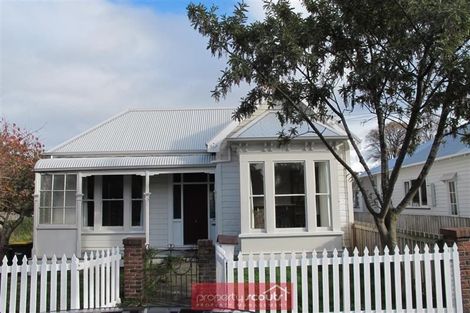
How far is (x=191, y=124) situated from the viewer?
790 inches

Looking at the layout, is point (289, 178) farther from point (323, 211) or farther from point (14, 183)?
point (14, 183)

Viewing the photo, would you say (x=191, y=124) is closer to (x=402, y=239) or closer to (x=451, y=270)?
(x=402, y=239)

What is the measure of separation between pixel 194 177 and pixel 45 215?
5.27 metres

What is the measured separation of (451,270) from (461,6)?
159 inches

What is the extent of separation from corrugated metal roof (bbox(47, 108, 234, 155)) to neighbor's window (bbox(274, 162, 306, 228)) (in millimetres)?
3947

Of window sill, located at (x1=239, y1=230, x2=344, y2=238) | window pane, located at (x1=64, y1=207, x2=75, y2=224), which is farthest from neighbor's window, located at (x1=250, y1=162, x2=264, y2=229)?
window pane, located at (x1=64, y1=207, x2=75, y2=224)

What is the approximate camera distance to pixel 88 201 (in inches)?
675

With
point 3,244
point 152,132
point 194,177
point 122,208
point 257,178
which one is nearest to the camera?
point 257,178

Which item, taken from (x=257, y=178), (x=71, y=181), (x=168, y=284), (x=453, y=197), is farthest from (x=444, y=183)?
(x=71, y=181)

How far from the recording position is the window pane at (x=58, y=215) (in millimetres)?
16234

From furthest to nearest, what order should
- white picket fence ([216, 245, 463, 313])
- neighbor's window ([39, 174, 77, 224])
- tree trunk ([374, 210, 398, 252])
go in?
neighbor's window ([39, 174, 77, 224])
tree trunk ([374, 210, 398, 252])
white picket fence ([216, 245, 463, 313])

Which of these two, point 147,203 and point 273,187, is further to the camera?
point 147,203

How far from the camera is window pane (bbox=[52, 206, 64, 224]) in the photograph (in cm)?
1623

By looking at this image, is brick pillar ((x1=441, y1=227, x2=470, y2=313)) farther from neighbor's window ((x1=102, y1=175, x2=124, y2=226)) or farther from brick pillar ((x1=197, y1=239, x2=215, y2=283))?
neighbor's window ((x1=102, y1=175, x2=124, y2=226))
